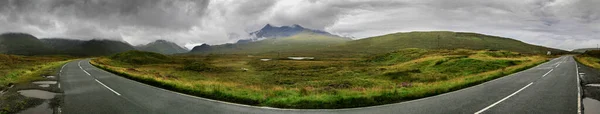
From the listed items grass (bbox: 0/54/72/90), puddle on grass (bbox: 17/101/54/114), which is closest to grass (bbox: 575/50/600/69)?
puddle on grass (bbox: 17/101/54/114)

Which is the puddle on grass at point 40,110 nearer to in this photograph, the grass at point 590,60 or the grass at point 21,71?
the grass at point 21,71

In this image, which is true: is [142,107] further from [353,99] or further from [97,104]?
[353,99]

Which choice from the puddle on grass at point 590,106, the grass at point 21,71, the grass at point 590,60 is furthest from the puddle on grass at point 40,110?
the grass at point 590,60

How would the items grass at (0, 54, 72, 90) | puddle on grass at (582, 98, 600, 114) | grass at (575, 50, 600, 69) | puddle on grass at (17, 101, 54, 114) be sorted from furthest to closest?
1. grass at (575, 50, 600, 69)
2. grass at (0, 54, 72, 90)
3. puddle on grass at (17, 101, 54, 114)
4. puddle on grass at (582, 98, 600, 114)

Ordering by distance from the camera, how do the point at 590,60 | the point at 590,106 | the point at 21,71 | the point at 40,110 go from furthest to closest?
the point at 590,60 → the point at 21,71 → the point at 590,106 → the point at 40,110

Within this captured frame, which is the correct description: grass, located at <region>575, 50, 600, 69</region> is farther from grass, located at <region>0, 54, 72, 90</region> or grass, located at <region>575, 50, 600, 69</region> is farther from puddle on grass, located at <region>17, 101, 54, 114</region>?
grass, located at <region>0, 54, 72, 90</region>

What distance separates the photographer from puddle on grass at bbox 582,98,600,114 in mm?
11952

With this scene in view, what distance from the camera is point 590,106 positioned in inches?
508

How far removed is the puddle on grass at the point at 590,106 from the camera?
1195cm

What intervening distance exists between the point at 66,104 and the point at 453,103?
1848 centimetres

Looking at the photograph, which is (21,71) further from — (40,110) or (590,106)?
(590,106)

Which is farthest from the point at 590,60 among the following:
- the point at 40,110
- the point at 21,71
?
the point at 21,71

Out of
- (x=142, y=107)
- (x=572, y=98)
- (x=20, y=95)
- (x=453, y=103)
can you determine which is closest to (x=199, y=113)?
(x=142, y=107)

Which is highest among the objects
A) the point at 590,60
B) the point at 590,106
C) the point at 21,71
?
the point at 590,60
